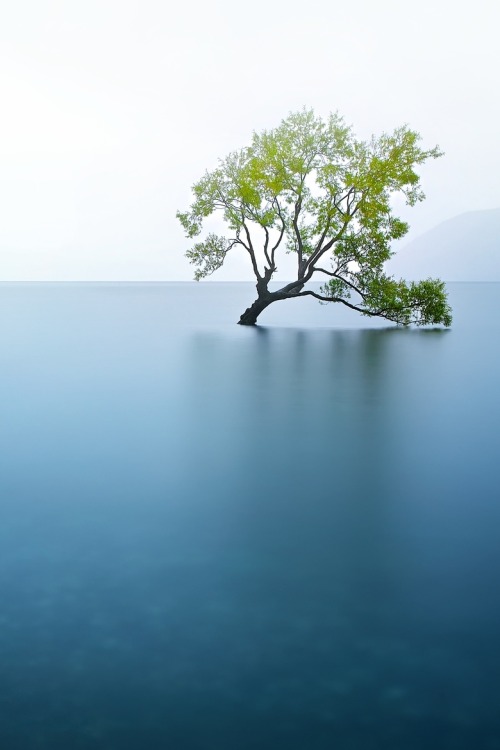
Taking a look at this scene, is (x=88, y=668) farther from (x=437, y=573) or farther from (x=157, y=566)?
(x=437, y=573)

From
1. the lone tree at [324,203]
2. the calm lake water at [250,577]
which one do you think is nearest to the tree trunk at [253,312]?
the lone tree at [324,203]

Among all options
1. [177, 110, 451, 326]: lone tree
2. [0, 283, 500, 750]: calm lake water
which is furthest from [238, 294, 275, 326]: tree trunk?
[0, 283, 500, 750]: calm lake water

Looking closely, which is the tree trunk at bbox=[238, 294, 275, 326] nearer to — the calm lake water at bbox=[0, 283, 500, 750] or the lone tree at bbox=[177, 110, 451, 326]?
the lone tree at bbox=[177, 110, 451, 326]

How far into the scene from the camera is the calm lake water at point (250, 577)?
4.78 metres

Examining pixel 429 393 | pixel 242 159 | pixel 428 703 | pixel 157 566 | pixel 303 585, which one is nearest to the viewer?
pixel 428 703

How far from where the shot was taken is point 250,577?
22.5 ft

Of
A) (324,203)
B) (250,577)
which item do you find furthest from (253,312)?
(250,577)

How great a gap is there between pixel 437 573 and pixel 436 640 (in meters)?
1.33

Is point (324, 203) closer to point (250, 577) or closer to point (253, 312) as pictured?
point (253, 312)

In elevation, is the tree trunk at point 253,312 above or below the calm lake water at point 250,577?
above

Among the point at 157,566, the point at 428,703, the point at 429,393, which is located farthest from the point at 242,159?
the point at 428,703

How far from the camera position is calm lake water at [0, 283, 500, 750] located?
478 cm

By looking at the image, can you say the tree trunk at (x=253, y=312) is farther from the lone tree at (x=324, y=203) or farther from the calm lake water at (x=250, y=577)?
the calm lake water at (x=250, y=577)

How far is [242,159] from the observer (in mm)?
35375
